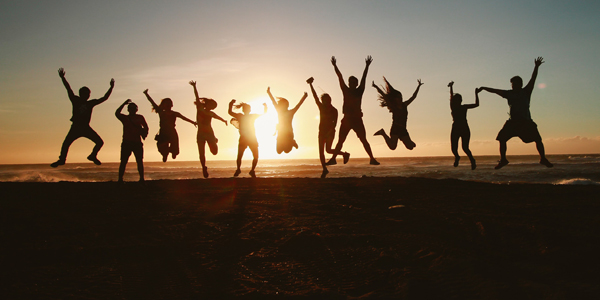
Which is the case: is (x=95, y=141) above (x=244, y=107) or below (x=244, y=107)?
below

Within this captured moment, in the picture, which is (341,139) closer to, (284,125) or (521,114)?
(284,125)

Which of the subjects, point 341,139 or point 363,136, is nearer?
point 363,136

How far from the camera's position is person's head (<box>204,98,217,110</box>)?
466 inches

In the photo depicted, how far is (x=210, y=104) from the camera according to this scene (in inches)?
468

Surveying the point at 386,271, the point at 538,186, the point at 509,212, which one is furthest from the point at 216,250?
the point at 538,186

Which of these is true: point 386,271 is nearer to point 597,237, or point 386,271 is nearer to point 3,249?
point 597,237

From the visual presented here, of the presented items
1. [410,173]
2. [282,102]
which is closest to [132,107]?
[282,102]

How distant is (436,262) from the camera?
4.81 metres

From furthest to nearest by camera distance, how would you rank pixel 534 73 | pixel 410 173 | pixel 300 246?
pixel 410 173
pixel 534 73
pixel 300 246

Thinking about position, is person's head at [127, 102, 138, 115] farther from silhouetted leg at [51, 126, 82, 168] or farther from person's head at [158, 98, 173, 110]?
silhouetted leg at [51, 126, 82, 168]

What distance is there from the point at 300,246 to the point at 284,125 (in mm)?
6466

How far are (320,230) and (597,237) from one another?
365 cm

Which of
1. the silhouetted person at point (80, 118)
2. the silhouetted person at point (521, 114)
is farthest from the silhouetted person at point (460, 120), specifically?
the silhouetted person at point (80, 118)

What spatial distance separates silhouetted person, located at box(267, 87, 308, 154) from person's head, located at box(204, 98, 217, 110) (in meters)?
1.87
